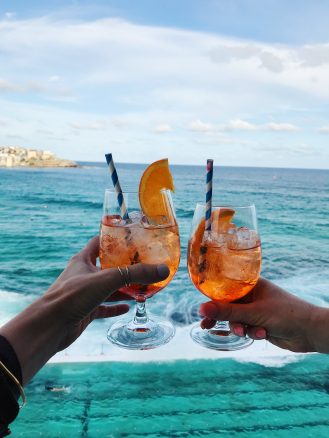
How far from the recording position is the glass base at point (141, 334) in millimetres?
1353

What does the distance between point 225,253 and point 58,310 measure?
1.60 feet

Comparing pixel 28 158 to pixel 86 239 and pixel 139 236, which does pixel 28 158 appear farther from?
pixel 139 236

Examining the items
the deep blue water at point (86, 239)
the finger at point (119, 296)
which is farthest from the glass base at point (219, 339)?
the deep blue water at point (86, 239)

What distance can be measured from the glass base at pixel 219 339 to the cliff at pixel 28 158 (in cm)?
7799

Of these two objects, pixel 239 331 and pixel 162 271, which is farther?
pixel 239 331

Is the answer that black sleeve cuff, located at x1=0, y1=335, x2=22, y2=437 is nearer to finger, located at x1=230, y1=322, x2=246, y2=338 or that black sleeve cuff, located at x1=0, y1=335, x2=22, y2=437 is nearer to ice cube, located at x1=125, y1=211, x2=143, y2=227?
ice cube, located at x1=125, y1=211, x2=143, y2=227

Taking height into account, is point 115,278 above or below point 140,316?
above

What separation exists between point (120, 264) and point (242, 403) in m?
1.16

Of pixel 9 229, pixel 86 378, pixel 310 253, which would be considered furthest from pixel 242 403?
pixel 9 229

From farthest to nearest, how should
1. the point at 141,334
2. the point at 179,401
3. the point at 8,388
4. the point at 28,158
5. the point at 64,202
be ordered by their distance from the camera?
the point at 28,158 < the point at 64,202 < the point at 179,401 < the point at 141,334 < the point at 8,388

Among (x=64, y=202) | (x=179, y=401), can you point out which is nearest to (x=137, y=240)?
(x=179, y=401)

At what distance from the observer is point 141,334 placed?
56.2 inches

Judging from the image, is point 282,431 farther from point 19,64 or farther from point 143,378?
point 19,64

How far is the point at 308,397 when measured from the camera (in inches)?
80.7
